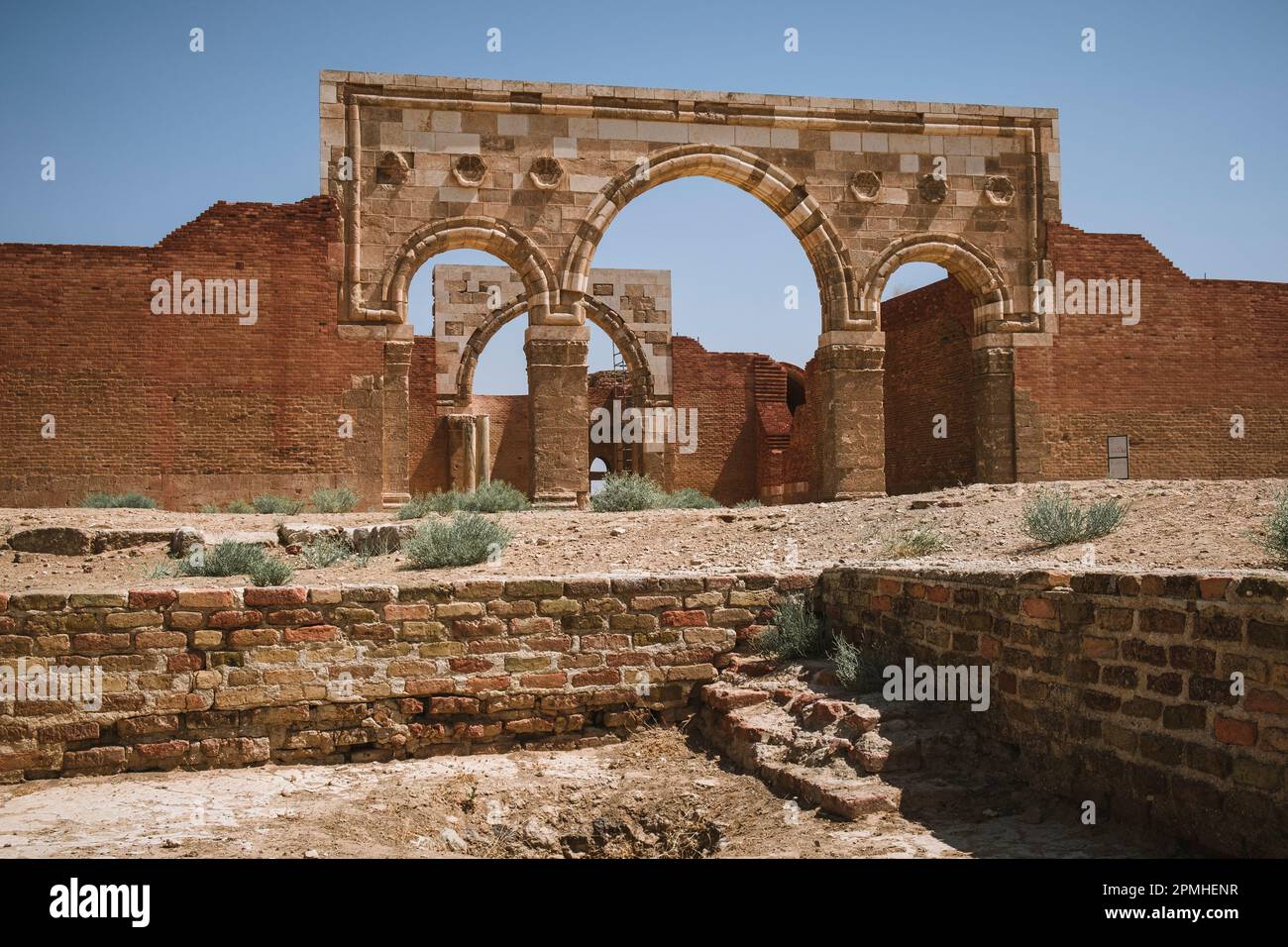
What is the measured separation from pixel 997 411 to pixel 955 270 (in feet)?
7.47

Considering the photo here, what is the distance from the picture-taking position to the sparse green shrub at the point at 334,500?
1316 cm

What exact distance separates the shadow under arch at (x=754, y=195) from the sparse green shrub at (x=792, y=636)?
8317mm

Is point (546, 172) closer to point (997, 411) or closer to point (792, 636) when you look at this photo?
point (997, 411)

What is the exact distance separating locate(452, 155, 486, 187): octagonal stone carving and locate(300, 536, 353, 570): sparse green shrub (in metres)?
6.14

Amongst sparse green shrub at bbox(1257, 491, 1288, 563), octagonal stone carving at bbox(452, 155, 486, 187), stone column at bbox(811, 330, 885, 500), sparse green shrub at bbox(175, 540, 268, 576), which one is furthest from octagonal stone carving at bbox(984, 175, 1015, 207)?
sparse green shrub at bbox(175, 540, 268, 576)

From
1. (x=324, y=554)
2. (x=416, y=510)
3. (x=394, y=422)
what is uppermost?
(x=394, y=422)

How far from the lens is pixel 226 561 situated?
8.22 meters

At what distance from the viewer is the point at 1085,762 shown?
4.34 meters

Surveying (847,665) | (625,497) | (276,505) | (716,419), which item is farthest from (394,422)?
(716,419)

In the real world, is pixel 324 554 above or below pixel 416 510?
below

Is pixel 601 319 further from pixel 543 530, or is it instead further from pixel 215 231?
pixel 543 530

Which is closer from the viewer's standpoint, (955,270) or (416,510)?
(416,510)

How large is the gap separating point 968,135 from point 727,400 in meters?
8.98

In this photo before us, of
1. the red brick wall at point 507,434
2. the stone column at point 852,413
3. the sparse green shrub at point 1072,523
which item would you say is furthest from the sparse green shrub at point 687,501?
the red brick wall at point 507,434
